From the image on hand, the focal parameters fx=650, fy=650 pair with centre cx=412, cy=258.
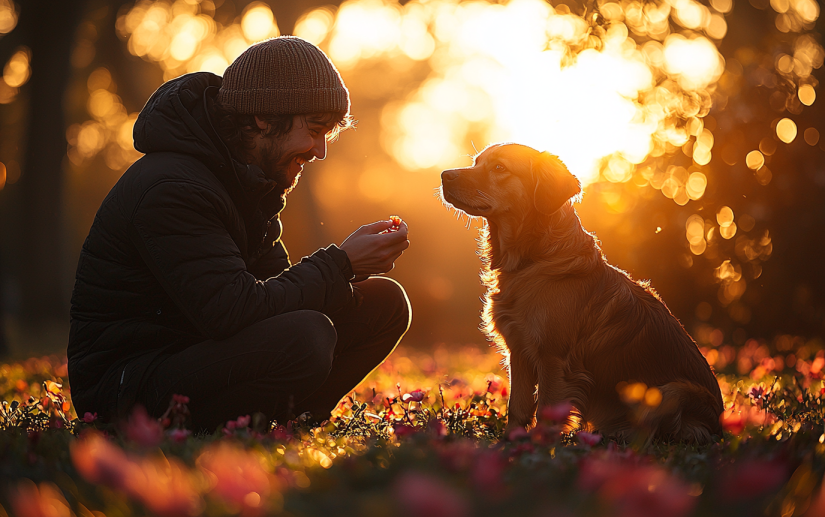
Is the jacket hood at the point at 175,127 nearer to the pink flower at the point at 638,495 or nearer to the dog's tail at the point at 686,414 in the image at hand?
the pink flower at the point at 638,495

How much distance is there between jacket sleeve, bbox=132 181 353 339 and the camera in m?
→ 2.97

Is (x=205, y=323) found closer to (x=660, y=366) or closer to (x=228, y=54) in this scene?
(x=660, y=366)

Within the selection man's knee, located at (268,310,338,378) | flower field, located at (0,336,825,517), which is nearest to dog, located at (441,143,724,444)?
flower field, located at (0,336,825,517)

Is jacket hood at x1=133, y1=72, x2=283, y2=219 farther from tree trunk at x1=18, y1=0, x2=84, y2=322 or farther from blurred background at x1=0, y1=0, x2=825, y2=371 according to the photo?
tree trunk at x1=18, y1=0, x2=84, y2=322

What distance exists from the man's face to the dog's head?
1153mm

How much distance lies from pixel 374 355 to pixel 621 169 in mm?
A: 6190

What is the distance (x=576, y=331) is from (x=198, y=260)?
2.17 meters

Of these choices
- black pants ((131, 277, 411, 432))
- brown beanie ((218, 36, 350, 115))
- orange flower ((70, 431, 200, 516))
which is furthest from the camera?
brown beanie ((218, 36, 350, 115))

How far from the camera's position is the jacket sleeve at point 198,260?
2973 millimetres

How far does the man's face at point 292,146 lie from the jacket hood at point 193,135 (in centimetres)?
18

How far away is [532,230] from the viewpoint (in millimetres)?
4246

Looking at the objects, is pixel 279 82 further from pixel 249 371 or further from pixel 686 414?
pixel 686 414

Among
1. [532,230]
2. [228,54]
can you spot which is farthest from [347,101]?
[228,54]

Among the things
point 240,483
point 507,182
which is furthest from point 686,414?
point 240,483
